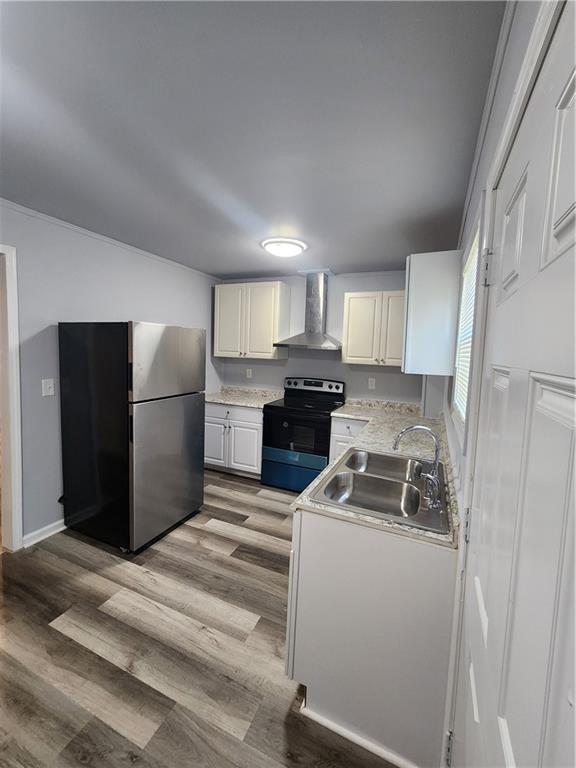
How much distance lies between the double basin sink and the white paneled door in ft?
2.22

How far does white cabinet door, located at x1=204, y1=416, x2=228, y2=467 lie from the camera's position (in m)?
3.87

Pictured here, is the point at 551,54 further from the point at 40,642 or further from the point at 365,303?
the point at 365,303

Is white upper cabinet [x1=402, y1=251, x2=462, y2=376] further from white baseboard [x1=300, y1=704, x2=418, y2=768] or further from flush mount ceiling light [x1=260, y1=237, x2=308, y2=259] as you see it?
white baseboard [x1=300, y1=704, x2=418, y2=768]

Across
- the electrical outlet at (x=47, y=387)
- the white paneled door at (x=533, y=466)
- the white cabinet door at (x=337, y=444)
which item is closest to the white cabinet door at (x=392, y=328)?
the white cabinet door at (x=337, y=444)

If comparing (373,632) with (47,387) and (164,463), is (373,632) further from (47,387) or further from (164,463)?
(47,387)

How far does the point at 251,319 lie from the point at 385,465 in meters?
2.56

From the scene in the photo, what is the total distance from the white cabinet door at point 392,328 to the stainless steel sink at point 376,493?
1.89m

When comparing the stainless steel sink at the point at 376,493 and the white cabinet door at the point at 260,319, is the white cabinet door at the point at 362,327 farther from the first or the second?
the stainless steel sink at the point at 376,493

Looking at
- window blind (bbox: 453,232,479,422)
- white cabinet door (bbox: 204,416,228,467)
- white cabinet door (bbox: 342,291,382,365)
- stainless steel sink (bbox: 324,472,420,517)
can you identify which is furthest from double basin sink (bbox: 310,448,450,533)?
white cabinet door (bbox: 204,416,228,467)

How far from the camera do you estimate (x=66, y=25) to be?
980 millimetres

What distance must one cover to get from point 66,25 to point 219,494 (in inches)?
129

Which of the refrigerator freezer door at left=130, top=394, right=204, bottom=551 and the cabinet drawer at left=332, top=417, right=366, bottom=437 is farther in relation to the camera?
the cabinet drawer at left=332, top=417, right=366, bottom=437

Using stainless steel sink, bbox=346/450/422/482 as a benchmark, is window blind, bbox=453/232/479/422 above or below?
above

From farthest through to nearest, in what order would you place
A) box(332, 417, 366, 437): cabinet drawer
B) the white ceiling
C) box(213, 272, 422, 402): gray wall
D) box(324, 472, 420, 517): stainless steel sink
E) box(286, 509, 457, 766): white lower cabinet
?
box(213, 272, 422, 402): gray wall < box(332, 417, 366, 437): cabinet drawer < box(324, 472, 420, 517): stainless steel sink < box(286, 509, 457, 766): white lower cabinet < the white ceiling
